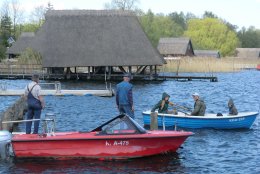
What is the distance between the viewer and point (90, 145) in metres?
17.7

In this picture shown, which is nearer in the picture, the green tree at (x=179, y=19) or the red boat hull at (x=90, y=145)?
the red boat hull at (x=90, y=145)

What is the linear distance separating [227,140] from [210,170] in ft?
17.5

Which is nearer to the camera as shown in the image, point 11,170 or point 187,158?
point 11,170

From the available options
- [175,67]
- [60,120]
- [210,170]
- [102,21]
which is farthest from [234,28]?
[210,170]

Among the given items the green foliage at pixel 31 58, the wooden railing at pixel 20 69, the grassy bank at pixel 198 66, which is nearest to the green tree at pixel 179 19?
the grassy bank at pixel 198 66

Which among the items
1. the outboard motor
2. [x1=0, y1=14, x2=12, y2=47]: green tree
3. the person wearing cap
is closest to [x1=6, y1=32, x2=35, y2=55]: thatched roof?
[x1=0, y1=14, x2=12, y2=47]: green tree

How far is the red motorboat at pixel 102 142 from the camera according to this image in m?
17.5

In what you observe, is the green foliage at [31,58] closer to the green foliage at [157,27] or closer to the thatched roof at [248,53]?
the green foliage at [157,27]

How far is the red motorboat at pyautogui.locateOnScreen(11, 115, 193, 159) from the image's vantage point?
17.5 m

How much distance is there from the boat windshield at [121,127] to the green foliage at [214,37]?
4250 inches

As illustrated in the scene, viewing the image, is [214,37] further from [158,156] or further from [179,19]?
[158,156]

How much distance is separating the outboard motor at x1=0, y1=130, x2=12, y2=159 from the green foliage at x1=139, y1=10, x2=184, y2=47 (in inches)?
3509

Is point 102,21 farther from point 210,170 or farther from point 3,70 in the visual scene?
point 210,170

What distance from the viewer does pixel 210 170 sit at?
17453 millimetres
